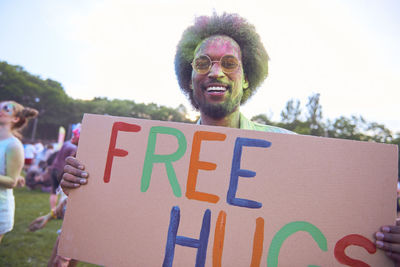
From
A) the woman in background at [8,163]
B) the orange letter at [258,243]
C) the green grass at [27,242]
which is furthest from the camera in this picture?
the green grass at [27,242]

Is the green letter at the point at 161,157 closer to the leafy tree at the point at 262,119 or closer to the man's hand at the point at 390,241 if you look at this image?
the man's hand at the point at 390,241

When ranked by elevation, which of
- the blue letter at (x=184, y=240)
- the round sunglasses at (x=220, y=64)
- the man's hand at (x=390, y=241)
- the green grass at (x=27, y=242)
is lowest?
the green grass at (x=27, y=242)

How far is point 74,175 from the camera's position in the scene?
1369 mm

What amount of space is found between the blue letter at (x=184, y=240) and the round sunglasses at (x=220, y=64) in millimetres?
1100

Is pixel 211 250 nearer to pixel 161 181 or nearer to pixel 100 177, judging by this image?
pixel 161 181

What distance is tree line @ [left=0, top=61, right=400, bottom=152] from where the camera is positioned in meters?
29.4

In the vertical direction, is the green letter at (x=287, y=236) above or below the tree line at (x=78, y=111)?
below

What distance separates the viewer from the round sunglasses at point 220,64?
184cm

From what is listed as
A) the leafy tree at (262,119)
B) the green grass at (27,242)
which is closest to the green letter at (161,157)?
the green grass at (27,242)

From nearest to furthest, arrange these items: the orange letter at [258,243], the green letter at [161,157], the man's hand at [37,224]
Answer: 1. the orange letter at [258,243]
2. the green letter at [161,157]
3. the man's hand at [37,224]

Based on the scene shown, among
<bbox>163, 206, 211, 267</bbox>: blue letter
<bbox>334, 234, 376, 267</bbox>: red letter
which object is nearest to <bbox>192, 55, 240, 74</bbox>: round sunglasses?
<bbox>163, 206, 211, 267</bbox>: blue letter

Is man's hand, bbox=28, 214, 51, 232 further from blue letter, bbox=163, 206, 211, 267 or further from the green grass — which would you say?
blue letter, bbox=163, 206, 211, 267

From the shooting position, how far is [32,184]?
7.88 metres

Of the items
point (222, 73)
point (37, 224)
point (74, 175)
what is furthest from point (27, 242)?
point (222, 73)
